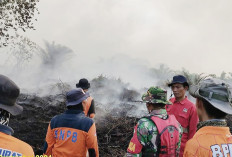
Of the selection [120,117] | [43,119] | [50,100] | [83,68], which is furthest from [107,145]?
[83,68]

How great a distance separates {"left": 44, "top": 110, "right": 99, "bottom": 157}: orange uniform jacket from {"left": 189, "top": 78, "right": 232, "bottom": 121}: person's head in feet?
5.46

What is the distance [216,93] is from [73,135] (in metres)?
1.98

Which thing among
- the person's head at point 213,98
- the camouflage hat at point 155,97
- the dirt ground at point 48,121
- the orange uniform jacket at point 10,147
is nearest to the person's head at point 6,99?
the orange uniform jacket at point 10,147

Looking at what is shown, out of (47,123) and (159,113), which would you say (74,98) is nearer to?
(159,113)

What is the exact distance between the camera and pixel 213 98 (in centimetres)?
200

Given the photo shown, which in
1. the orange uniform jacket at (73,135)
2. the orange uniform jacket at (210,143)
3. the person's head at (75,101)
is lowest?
the orange uniform jacket at (73,135)

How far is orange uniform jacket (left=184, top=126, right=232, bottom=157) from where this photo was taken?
185 centimetres

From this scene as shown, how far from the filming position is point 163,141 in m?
2.85

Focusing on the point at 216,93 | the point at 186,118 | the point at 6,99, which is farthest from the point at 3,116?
the point at 186,118

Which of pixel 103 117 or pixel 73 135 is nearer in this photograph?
pixel 73 135

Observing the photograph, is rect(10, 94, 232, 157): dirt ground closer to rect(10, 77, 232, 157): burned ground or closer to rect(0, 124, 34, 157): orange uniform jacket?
rect(10, 77, 232, 157): burned ground


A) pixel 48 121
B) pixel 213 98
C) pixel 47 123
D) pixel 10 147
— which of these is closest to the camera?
pixel 10 147

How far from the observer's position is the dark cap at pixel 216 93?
198cm

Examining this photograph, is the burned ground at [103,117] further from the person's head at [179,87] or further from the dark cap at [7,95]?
the dark cap at [7,95]
